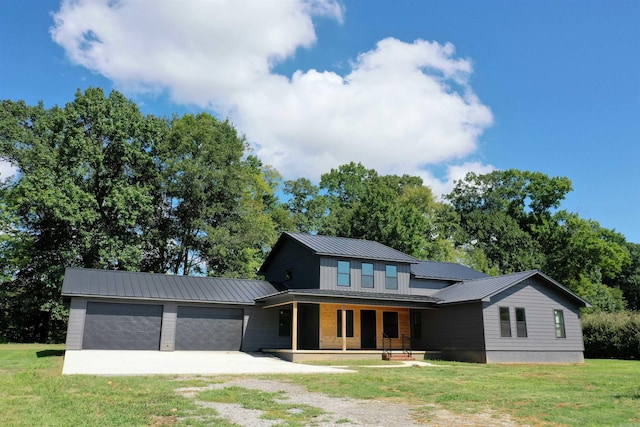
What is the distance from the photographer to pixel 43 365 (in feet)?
50.1

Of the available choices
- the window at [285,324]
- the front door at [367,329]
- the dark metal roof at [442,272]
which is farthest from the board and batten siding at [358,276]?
the window at [285,324]

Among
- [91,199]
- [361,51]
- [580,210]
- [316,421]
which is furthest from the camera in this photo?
[580,210]

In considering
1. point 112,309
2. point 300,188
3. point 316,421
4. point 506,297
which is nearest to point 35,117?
Result: point 112,309

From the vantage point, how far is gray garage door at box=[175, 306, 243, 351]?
22894 mm

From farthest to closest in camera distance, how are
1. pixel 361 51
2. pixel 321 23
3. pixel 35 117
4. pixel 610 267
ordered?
pixel 610 267, pixel 35 117, pixel 361 51, pixel 321 23

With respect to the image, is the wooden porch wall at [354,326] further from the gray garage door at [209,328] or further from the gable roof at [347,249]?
the gray garage door at [209,328]

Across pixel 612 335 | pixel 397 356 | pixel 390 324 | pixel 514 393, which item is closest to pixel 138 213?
pixel 390 324

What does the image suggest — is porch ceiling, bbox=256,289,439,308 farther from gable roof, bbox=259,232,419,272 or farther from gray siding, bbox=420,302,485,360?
gable roof, bbox=259,232,419,272

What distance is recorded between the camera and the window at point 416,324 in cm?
2558

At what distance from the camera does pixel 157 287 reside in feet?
75.7

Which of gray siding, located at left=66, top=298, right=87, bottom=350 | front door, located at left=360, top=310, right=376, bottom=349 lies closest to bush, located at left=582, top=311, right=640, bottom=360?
front door, located at left=360, top=310, right=376, bottom=349

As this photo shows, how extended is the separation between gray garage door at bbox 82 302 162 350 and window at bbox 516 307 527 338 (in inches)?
643

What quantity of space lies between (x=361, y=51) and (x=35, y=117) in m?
26.8

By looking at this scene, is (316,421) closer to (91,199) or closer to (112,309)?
(112,309)
